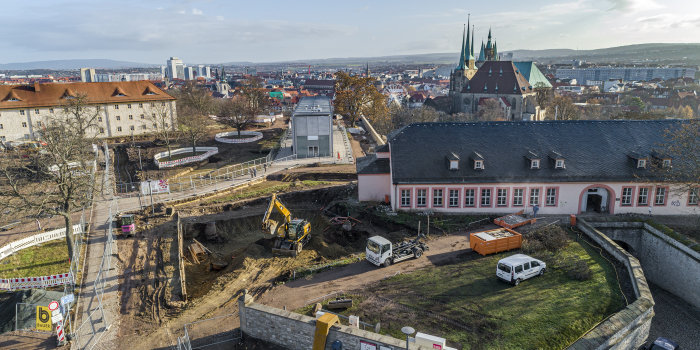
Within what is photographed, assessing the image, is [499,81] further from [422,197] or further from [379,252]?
[379,252]

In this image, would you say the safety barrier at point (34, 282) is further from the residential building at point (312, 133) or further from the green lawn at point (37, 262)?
the residential building at point (312, 133)

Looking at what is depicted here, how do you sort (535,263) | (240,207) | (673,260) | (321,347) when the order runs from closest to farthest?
(321,347) < (535,263) < (673,260) < (240,207)

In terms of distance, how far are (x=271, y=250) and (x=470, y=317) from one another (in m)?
15.4

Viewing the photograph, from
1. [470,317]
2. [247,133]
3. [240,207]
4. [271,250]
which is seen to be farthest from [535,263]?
[247,133]

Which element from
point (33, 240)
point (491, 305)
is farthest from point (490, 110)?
point (33, 240)

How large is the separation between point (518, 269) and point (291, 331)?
13.1m

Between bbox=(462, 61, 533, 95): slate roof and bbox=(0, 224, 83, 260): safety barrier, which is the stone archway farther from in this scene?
bbox=(462, 61, 533, 95): slate roof

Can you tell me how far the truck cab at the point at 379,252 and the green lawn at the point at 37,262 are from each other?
20.5m

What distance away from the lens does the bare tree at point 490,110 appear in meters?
91.4

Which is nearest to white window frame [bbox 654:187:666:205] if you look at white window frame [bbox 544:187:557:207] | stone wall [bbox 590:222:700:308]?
stone wall [bbox 590:222:700:308]

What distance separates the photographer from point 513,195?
116ft

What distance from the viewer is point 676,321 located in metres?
26.9

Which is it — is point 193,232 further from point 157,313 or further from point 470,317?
point 470,317

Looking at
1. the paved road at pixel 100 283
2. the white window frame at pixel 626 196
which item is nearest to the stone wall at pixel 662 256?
the white window frame at pixel 626 196
